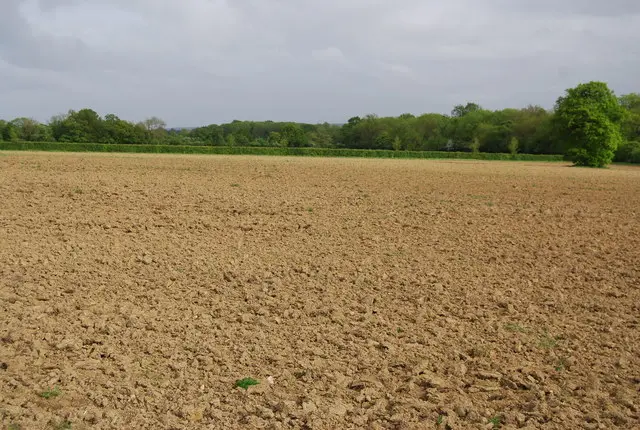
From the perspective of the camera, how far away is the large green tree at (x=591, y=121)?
51531mm

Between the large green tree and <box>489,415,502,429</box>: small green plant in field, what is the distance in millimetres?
51869

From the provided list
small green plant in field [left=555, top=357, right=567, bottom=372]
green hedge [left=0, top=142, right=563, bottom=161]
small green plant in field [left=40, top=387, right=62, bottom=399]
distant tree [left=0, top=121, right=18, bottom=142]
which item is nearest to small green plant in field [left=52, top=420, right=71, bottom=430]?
small green plant in field [left=40, top=387, right=62, bottom=399]

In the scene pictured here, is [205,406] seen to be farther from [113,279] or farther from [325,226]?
[325,226]

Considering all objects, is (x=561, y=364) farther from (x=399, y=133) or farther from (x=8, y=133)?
(x=399, y=133)

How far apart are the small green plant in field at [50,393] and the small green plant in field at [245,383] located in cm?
180

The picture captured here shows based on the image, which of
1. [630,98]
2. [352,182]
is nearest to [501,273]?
[352,182]

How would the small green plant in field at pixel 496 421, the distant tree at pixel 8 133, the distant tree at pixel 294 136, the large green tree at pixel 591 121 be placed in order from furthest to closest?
the distant tree at pixel 294 136
the distant tree at pixel 8 133
the large green tree at pixel 591 121
the small green plant in field at pixel 496 421

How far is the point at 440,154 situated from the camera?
83.1 m

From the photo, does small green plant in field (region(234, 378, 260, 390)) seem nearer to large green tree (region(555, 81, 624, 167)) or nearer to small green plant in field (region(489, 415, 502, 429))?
small green plant in field (region(489, 415, 502, 429))

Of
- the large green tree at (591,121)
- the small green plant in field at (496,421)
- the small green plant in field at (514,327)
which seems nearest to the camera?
the small green plant in field at (496,421)

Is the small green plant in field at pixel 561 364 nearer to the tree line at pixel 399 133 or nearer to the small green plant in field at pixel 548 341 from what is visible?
the small green plant in field at pixel 548 341

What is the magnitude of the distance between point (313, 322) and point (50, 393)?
3.47 metres

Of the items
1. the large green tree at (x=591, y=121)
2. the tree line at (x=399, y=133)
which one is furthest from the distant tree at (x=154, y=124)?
the large green tree at (x=591, y=121)

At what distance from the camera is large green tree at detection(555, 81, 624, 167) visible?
169 ft
